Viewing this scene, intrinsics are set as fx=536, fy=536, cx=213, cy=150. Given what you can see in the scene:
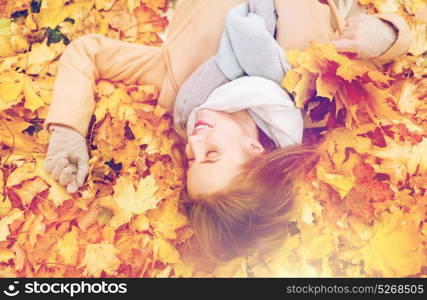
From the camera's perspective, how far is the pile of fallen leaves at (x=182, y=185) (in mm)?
1106

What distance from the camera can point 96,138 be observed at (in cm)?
129

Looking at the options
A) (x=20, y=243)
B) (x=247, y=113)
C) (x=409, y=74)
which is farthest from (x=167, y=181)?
(x=409, y=74)

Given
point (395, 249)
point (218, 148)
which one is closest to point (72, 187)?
point (218, 148)

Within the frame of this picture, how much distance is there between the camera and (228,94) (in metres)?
1.14

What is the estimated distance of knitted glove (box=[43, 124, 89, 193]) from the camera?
3.97 ft

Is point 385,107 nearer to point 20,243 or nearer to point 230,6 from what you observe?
point 230,6

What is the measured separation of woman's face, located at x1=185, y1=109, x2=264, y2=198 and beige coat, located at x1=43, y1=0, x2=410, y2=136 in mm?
184

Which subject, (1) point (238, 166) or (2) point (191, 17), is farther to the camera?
(2) point (191, 17)

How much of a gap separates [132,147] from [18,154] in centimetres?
27

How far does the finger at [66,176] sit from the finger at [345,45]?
25.6 inches

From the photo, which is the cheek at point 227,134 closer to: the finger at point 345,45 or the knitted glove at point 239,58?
the knitted glove at point 239,58

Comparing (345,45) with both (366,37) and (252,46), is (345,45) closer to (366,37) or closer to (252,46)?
(366,37)

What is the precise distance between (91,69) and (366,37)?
0.66 m

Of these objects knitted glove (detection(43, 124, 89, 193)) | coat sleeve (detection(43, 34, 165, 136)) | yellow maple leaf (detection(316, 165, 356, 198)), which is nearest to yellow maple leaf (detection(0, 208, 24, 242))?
knitted glove (detection(43, 124, 89, 193))
